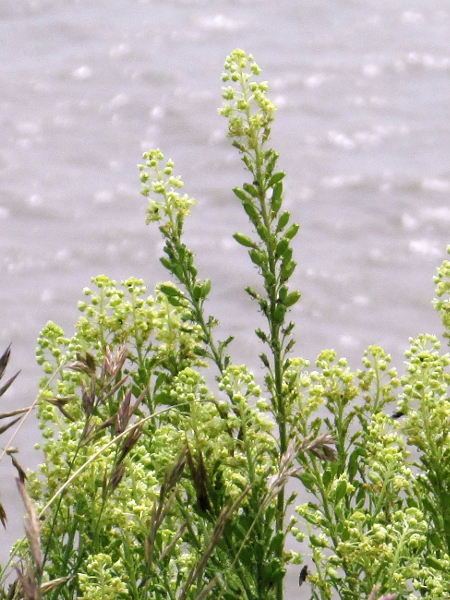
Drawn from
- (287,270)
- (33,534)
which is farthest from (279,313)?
(33,534)

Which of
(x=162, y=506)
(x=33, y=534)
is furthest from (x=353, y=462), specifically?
(x=33, y=534)

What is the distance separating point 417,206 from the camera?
301 centimetres

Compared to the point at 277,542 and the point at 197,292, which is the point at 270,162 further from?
the point at 277,542

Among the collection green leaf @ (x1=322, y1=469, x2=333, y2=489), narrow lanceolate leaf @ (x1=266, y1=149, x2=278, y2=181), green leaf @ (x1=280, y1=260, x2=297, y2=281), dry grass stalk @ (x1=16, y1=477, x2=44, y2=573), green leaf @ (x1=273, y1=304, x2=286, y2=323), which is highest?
narrow lanceolate leaf @ (x1=266, y1=149, x2=278, y2=181)

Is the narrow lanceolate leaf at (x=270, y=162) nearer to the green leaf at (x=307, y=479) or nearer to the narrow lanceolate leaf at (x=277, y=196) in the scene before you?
the narrow lanceolate leaf at (x=277, y=196)

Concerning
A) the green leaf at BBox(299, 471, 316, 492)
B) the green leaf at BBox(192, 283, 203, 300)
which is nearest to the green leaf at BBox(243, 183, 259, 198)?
the green leaf at BBox(192, 283, 203, 300)

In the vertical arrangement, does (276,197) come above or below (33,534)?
above

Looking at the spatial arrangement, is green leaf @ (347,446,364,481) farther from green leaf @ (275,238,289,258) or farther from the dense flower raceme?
green leaf @ (275,238,289,258)

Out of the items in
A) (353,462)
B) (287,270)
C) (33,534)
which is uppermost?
(287,270)

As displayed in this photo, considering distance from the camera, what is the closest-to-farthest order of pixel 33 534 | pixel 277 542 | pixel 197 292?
pixel 33 534
pixel 277 542
pixel 197 292

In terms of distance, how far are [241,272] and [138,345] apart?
1760 millimetres

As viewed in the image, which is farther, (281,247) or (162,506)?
(281,247)

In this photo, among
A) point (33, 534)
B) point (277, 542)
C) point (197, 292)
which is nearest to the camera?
point (33, 534)

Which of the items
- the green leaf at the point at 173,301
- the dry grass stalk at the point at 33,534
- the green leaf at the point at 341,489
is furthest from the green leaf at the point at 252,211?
the dry grass stalk at the point at 33,534
